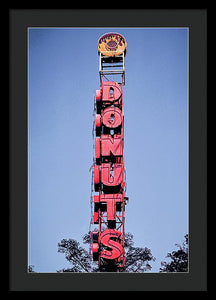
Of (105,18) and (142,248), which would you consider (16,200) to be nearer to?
(105,18)

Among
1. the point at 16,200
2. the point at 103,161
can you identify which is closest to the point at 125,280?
the point at 16,200

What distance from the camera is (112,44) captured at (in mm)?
16547

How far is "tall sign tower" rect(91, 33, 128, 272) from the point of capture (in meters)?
14.8

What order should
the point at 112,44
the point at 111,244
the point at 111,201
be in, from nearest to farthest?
the point at 111,244 < the point at 111,201 < the point at 112,44

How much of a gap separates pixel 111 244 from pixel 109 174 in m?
2.88

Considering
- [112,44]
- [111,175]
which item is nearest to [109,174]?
[111,175]

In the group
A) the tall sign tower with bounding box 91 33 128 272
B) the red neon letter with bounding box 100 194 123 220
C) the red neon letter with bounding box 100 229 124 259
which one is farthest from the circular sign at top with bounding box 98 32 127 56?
the red neon letter with bounding box 100 229 124 259

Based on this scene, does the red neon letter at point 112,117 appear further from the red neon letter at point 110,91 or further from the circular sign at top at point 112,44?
the circular sign at top at point 112,44

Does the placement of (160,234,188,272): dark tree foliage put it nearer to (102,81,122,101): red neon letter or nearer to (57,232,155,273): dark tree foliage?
(57,232,155,273): dark tree foliage

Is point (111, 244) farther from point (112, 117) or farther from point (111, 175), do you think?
point (112, 117)

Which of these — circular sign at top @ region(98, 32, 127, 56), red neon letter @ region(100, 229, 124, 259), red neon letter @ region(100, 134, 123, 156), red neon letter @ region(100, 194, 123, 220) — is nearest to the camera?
red neon letter @ region(100, 229, 124, 259)

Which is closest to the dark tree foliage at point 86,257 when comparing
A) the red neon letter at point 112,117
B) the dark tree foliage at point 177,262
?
the dark tree foliage at point 177,262

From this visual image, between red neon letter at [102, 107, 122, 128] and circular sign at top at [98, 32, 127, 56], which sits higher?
circular sign at top at [98, 32, 127, 56]

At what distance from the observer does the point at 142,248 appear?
2141 cm
